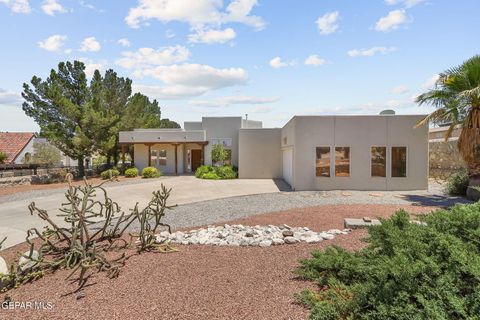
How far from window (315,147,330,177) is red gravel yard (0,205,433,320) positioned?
359 inches

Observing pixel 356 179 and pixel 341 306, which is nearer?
pixel 341 306

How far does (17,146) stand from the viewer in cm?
2989

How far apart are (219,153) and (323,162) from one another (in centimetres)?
987

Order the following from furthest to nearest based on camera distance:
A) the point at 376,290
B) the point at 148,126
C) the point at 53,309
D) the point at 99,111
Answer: the point at 148,126 < the point at 99,111 < the point at 53,309 < the point at 376,290

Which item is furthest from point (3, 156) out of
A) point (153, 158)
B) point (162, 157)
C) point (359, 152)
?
point (359, 152)

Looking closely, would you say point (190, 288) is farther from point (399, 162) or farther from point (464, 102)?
point (399, 162)

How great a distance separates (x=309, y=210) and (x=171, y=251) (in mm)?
5632

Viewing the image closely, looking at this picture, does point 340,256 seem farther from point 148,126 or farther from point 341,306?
point 148,126

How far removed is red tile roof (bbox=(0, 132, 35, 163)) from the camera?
Answer: 1138 inches

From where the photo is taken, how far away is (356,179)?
1525 centimetres

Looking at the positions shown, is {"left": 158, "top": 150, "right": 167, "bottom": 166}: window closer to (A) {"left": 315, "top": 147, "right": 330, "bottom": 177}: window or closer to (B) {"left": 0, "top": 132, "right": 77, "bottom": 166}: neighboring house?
(B) {"left": 0, "top": 132, "right": 77, "bottom": 166}: neighboring house

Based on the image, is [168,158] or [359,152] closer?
[359,152]

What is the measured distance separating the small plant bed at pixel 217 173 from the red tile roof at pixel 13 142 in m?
20.6

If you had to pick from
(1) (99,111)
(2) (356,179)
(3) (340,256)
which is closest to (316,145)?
(2) (356,179)
